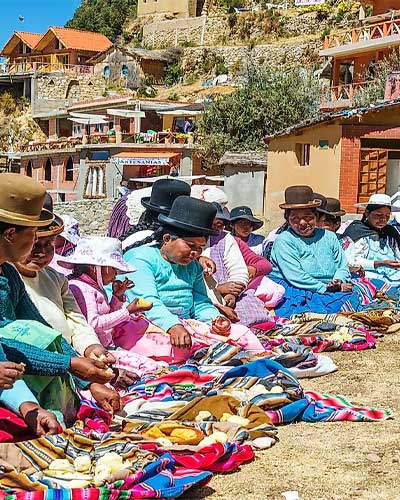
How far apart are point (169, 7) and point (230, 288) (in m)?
59.4

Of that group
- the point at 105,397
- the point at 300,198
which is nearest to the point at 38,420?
the point at 105,397

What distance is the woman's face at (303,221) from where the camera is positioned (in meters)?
8.45

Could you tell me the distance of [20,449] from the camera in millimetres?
3449

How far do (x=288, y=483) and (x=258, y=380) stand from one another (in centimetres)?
126

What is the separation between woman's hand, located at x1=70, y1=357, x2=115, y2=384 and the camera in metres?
3.88

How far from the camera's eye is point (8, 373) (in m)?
3.28

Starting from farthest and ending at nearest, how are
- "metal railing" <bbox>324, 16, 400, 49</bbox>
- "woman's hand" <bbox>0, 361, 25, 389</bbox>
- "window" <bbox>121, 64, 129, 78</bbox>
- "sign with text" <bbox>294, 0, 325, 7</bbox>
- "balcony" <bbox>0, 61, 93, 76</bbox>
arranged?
"balcony" <bbox>0, 61, 93, 76</bbox>, "window" <bbox>121, 64, 129, 78</bbox>, "sign with text" <bbox>294, 0, 325, 7</bbox>, "metal railing" <bbox>324, 16, 400, 49</bbox>, "woman's hand" <bbox>0, 361, 25, 389</bbox>

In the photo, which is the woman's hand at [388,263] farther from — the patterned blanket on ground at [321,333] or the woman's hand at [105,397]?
the woman's hand at [105,397]

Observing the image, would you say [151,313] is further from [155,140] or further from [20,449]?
[155,140]

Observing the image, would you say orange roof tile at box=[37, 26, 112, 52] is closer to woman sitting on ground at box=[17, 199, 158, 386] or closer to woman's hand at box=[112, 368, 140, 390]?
woman's hand at box=[112, 368, 140, 390]

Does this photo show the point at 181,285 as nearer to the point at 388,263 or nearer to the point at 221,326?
the point at 221,326

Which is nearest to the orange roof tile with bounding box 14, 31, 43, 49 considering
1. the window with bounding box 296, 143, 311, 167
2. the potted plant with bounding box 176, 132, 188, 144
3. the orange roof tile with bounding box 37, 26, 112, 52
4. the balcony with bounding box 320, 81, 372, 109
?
the orange roof tile with bounding box 37, 26, 112, 52

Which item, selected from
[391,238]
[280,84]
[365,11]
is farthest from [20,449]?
[365,11]

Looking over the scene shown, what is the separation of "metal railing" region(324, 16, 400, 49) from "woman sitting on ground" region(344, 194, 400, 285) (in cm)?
2539
